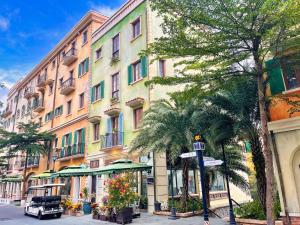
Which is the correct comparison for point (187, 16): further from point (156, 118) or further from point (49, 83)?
point (49, 83)

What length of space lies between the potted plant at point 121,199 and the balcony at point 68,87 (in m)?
17.0

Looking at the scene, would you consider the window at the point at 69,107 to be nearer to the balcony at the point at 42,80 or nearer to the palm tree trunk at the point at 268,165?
the balcony at the point at 42,80

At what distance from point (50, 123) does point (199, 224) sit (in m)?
25.8

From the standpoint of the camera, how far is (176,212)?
46.8ft

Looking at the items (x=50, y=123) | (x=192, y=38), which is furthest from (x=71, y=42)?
(x=192, y=38)

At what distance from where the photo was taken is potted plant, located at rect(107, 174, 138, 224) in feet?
44.2

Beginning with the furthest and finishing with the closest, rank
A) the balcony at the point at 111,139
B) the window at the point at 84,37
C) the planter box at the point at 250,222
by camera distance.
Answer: the window at the point at 84,37, the balcony at the point at 111,139, the planter box at the point at 250,222

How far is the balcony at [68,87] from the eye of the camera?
1125 inches

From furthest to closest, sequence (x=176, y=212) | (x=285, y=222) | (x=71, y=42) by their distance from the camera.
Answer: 1. (x=71, y=42)
2. (x=176, y=212)
3. (x=285, y=222)

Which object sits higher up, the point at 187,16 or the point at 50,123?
the point at 50,123

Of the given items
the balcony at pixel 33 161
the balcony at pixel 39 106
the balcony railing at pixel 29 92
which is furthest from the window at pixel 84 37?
the balcony at pixel 33 161

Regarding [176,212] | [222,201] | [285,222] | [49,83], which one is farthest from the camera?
[49,83]

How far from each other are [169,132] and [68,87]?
58.9 ft

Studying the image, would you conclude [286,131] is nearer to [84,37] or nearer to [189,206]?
[189,206]
